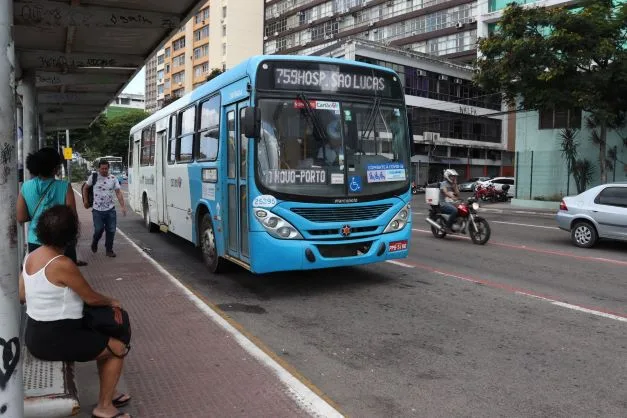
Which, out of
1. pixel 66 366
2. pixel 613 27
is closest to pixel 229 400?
pixel 66 366

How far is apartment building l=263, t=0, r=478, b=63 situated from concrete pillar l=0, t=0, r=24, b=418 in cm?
4493

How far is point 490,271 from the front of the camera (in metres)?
8.95

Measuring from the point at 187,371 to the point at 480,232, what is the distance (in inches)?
353

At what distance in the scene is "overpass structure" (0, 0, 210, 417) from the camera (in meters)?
2.89

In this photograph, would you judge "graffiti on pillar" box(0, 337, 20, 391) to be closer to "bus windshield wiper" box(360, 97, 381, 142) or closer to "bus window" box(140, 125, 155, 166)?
"bus windshield wiper" box(360, 97, 381, 142)

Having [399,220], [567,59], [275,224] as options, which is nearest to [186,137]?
[275,224]

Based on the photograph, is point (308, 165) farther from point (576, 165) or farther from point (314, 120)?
point (576, 165)

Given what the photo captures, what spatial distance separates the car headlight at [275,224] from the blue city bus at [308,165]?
0.01 meters

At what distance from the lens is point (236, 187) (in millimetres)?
7234

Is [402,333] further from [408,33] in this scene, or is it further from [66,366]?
[408,33]

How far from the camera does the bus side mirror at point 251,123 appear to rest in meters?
6.39

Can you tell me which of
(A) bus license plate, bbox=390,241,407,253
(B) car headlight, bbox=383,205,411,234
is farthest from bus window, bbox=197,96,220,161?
(A) bus license plate, bbox=390,241,407,253

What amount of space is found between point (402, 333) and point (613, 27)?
1889cm

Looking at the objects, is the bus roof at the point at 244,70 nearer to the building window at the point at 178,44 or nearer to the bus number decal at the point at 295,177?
the bus number decal at the point at 295,177
